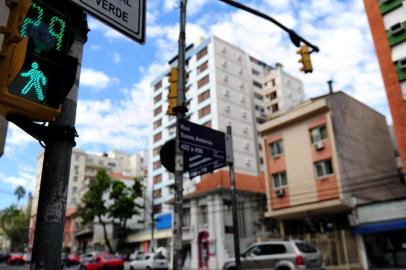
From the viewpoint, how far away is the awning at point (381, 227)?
22784mm

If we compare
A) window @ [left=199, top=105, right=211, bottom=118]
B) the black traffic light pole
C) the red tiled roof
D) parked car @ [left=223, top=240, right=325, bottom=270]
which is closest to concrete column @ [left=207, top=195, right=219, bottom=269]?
the red tiled roof

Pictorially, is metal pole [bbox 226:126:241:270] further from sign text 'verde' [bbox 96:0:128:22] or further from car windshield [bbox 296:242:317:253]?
car windshield [bbox 296:242:317:253]

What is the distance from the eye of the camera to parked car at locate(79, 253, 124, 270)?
29.2 metres

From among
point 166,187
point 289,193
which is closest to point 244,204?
point 289,193

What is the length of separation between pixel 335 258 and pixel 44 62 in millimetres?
27006

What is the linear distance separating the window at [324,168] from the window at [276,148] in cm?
379

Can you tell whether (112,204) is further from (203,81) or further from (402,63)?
(402,63)

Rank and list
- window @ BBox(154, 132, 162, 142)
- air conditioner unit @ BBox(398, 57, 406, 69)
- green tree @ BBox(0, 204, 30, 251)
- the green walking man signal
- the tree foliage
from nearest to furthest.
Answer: the green walking man signal → air conditioner unit @ BBox(398, 57, 406, 69) → the tree foliage → window @ BBox(154, 132, 162, 142) → green tree @ BBox(0, 204, 30, 251)

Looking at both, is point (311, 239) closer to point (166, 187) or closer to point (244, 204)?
point (244, 204)

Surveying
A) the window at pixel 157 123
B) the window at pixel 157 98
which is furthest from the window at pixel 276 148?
the window at pixel 157 98

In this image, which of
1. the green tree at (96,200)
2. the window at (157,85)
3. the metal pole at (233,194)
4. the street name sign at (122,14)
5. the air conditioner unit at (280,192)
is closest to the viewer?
the street name sign at (122,14)

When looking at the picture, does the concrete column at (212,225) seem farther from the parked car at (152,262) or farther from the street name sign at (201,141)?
the street name sign at (201,141)

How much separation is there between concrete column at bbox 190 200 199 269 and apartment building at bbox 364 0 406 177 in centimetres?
1883

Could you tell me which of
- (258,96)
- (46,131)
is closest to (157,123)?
(258,96)
